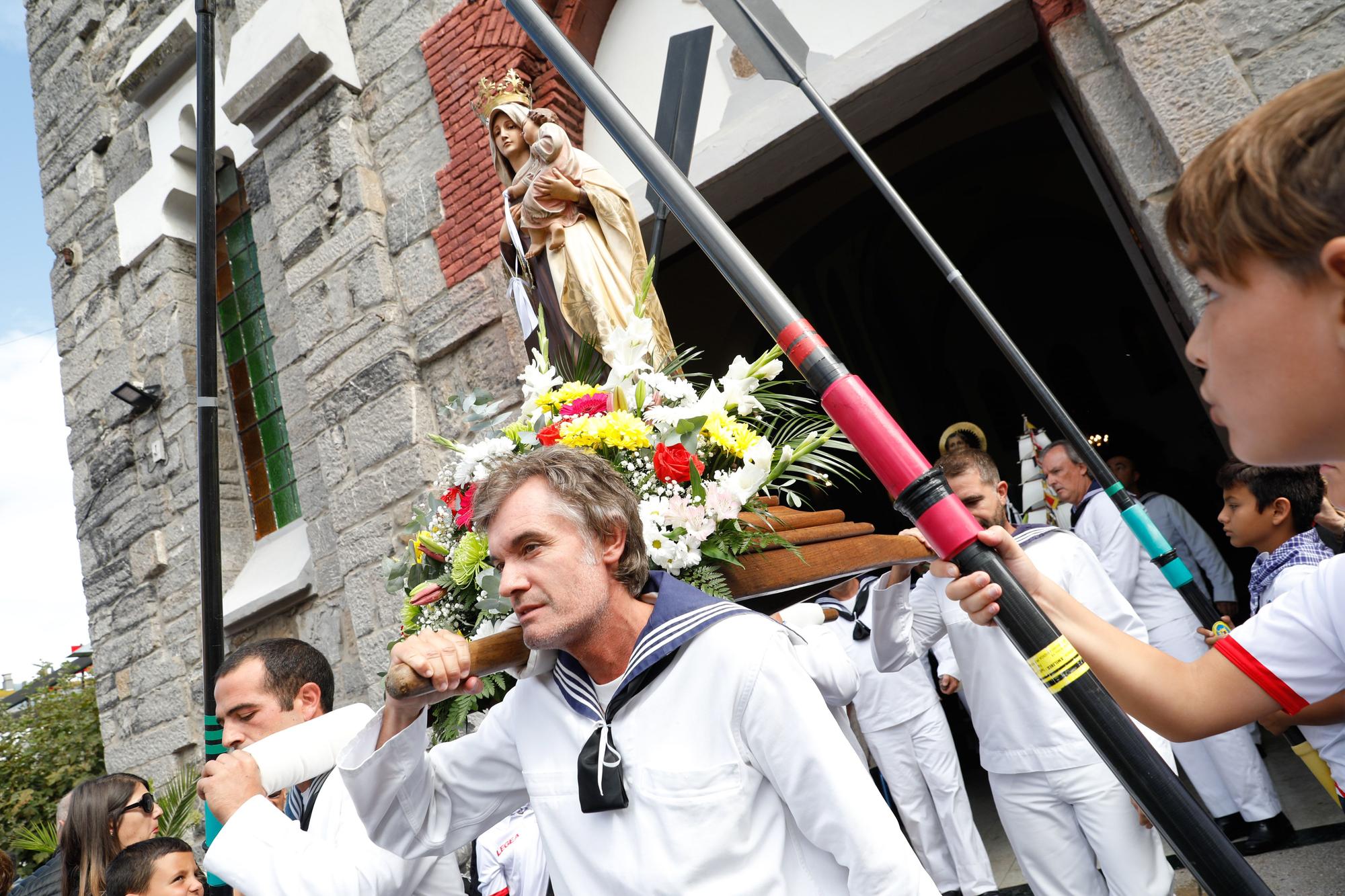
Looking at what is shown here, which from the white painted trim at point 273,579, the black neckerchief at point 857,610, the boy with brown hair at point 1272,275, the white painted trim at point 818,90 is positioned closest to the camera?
the boy with brown hair at point 1272,275

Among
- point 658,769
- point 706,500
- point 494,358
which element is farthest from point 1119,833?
point 494,358

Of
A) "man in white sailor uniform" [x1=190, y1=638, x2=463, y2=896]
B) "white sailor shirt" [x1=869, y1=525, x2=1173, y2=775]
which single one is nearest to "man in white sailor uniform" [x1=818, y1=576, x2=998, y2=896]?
"white sailor shirt" [x1=869, y1=525, x2=1173, y2=775]

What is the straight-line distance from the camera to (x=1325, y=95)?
797mm

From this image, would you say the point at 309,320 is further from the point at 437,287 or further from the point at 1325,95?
the point at 1325,95

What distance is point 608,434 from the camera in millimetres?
2428

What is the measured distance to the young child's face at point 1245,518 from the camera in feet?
11.5

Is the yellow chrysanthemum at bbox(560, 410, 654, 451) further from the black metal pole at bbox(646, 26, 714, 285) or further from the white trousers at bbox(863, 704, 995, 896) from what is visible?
the white trousers at bbox(863, 704, 995, 896)

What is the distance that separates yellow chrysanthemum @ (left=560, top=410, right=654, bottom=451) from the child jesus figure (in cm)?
178

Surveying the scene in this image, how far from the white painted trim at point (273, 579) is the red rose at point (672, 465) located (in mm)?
5596

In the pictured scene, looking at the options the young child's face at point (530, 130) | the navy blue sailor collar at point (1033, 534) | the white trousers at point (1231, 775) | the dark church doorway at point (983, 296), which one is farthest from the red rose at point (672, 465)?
the dark church doorway at point (983, 296)

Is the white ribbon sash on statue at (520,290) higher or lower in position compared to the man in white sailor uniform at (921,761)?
higher

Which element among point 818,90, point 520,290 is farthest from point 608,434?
point 818,90

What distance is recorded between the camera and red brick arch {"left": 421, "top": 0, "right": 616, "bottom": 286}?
6184 millimetres

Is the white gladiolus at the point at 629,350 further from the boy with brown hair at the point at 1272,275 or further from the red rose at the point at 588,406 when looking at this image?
the boy with brown hair at the point at 1272,275
